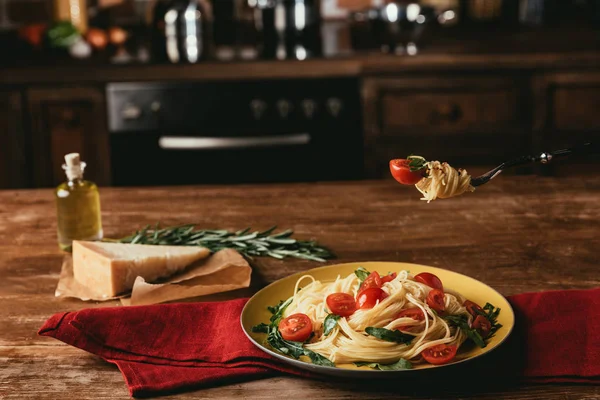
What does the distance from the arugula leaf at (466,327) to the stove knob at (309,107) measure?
2.35 m

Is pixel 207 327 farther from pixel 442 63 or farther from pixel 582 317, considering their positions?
pixel 442 63

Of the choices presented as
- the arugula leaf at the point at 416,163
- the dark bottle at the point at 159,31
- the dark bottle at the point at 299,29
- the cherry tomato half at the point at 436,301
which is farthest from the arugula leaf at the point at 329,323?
the dark bottle at the point at 159,31

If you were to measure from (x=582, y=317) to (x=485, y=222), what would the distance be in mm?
552

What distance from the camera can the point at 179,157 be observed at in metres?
3.39

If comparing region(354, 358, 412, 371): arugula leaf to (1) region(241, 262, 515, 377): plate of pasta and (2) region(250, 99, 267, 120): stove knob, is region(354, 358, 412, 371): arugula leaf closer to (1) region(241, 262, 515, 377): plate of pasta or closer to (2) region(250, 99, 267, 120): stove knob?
(1) region(241, 262, 515, 377): plate of pasta

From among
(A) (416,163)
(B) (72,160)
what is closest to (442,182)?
(A) (416,163)

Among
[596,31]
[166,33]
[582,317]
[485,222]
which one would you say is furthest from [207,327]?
[596,31]

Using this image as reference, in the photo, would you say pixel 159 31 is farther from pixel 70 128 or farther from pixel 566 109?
pixel 566 109

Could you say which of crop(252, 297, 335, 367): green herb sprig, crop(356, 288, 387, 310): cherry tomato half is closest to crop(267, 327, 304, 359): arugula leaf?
crop(252, 297, 335, 367): green herb sprig

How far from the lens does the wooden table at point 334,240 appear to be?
0.96m

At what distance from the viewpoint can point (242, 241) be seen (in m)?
1.51

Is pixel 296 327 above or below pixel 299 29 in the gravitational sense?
below

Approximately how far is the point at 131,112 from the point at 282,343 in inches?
98.7

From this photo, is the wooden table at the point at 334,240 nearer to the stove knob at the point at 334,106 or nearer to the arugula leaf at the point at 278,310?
the arugula leaf at the point at 278,310
